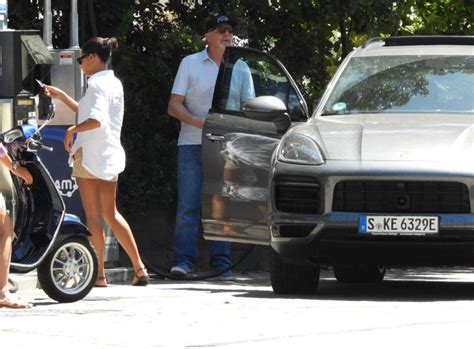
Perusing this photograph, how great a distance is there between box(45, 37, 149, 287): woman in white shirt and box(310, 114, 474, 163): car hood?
171 centimetres

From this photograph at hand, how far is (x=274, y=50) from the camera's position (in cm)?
1631

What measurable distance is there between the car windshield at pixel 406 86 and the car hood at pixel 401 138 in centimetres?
30

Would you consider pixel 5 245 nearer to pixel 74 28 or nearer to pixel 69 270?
pixel 69 270

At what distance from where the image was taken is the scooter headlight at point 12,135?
34.8 ft

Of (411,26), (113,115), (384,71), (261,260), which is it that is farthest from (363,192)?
(411,26)

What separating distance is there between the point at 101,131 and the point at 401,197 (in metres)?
2.61

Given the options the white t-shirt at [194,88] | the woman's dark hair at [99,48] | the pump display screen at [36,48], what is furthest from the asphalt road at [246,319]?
the white t-shirt at [194,88]

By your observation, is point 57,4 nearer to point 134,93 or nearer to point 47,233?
point 134,93

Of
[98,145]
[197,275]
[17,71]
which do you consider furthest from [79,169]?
[197,275]

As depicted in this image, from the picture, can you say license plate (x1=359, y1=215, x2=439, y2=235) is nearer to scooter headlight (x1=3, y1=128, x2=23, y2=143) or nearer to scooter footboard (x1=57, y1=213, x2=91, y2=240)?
scooter footboard (x1=57, y1=213, x2=91, y2=240)

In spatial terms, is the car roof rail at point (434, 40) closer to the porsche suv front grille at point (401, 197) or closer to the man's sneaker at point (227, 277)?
the porsche suv front grille at point (401, 197)

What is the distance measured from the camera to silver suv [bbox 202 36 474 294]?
10.4 meters

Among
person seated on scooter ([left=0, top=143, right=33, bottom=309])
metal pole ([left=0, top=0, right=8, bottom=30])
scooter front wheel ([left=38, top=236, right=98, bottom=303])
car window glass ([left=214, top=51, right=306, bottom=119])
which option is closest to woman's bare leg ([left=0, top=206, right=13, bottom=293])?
person seated on scooter ([left=0, top=143, right=33, bottom=309])

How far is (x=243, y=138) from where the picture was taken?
1205 centimetres
